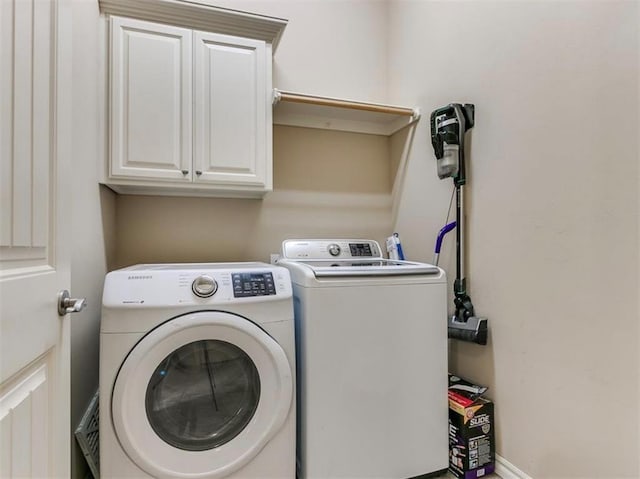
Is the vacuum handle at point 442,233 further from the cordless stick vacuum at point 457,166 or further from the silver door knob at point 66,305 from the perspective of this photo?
the silver door knob at point 66,305

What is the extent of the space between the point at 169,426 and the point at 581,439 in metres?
1.41

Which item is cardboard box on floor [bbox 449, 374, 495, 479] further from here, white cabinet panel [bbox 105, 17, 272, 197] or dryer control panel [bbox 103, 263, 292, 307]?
white cabinet panel [bbox 105, 17, 272, 197]

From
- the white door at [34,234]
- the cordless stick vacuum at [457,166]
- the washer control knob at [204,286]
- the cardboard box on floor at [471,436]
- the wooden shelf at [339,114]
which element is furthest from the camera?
the wooden shelf at [339,114]

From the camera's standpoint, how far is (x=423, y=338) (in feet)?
4.81

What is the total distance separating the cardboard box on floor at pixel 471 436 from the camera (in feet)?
4.69

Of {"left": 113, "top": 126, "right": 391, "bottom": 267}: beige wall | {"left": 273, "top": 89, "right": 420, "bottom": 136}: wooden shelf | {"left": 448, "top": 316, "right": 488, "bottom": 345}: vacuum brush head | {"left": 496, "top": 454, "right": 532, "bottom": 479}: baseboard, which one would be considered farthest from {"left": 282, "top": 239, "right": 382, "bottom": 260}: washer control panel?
{"left": 496, "top": 454, "right": 532, "bottom": 479}: baseboard

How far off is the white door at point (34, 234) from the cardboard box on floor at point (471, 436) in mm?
1373

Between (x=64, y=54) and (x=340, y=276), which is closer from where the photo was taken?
(x=64, y=54)

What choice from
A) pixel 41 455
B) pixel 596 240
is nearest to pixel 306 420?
pixel 41 455

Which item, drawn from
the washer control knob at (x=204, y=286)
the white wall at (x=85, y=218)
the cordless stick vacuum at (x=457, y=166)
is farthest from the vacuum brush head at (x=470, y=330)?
the white wall at (x=85, y=218)

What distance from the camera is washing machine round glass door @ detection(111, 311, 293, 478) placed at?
Result: 118 centimetres

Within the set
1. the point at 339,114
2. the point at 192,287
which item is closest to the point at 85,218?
the point at 192,287

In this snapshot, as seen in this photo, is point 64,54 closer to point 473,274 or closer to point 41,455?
point 41,455

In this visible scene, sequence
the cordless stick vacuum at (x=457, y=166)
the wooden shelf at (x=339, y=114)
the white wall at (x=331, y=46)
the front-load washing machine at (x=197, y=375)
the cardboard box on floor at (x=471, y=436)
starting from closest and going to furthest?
the front-load washing machine at (x=197, y=375), the cardboard box on floor at (x=471, y=436), the cordless stick vacuum at (x=457, y=166), the wooden shelf at (x=339, y=114), the white wall at (x=331, y=46)
